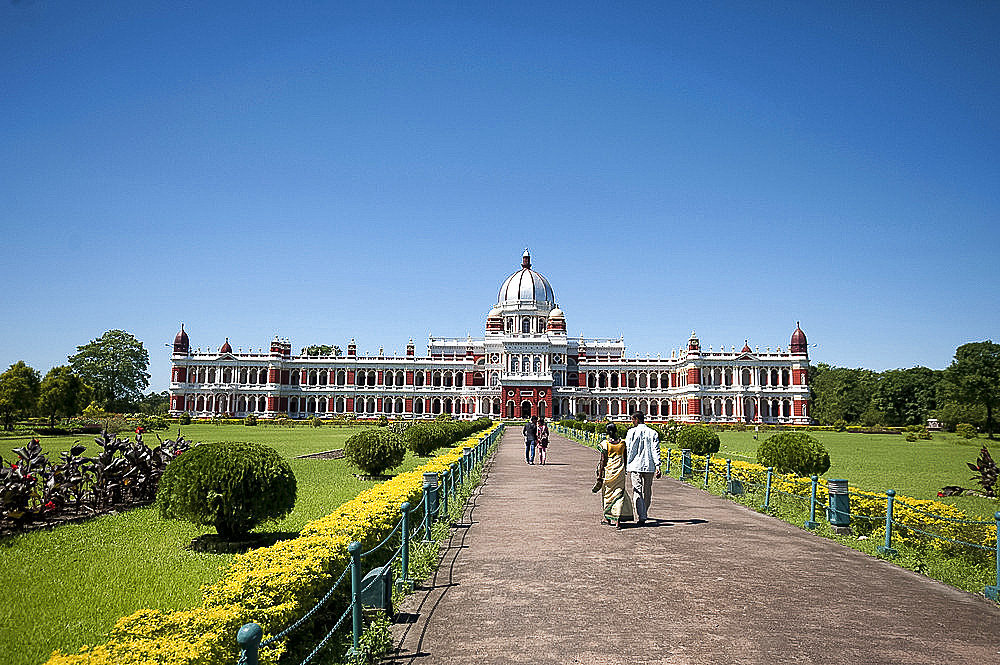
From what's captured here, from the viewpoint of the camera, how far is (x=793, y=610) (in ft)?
26.1

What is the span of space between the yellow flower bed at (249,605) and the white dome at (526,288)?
89.0 meters

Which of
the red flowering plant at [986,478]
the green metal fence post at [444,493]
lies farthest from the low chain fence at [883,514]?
the green metal fence post at [444,493]

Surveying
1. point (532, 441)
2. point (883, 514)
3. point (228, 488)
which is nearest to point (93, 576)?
point (228, 488)

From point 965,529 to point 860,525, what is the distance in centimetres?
218

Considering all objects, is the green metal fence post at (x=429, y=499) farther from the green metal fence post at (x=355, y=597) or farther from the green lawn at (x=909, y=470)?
the green lawn at (x=909, y=470)

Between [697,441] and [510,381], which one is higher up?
[510,381]

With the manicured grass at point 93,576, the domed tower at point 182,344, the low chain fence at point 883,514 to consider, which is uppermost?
the domed tower at point 182,344

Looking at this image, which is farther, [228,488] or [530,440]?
[530,440]

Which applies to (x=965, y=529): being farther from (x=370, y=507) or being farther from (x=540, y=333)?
(x=540, y=333)

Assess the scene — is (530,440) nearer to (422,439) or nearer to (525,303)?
(422,439)

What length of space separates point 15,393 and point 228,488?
1781 inches

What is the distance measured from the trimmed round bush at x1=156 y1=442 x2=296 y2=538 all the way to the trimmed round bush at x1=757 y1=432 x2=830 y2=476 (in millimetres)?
13818

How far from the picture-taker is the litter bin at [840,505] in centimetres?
1314

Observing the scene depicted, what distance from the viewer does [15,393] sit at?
47.0 m
